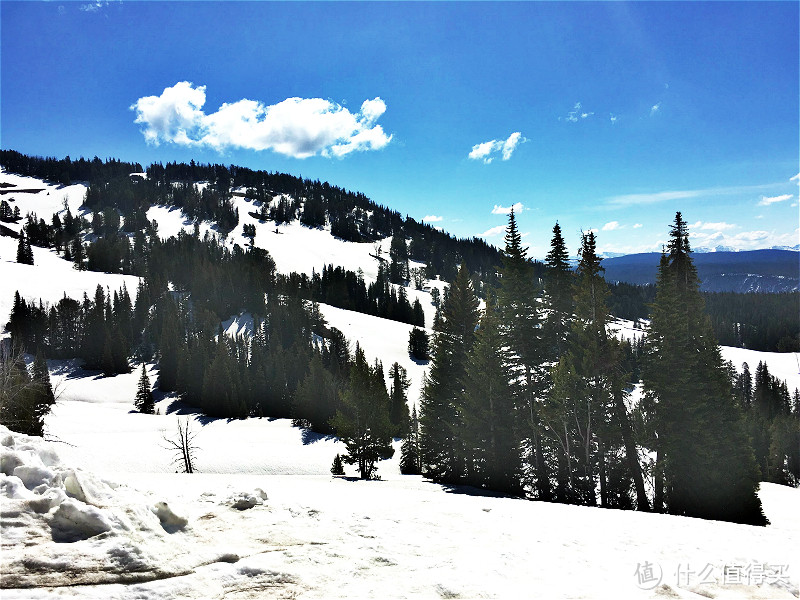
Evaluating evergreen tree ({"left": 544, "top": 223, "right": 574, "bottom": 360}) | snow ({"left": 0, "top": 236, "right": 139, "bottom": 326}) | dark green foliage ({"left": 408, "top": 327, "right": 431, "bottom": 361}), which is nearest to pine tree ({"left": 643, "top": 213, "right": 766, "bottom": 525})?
evergreen tree ({"left": 544, "top": 223, "right": 574, "bottom": 360})

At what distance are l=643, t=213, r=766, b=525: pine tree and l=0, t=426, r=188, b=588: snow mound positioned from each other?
71.0 ft

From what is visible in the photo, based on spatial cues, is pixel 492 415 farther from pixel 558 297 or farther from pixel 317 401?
pixel 317 401

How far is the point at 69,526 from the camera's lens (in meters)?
5.34

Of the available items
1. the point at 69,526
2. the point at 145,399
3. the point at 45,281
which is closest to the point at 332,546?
the point at 69,526

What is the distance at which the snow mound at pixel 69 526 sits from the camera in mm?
4589

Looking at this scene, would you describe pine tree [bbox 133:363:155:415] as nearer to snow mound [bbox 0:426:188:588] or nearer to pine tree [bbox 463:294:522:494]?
pine tree [bbox 463:294:522:494]

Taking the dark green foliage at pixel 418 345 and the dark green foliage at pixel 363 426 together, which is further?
the dark green foliage at pixel 418 345

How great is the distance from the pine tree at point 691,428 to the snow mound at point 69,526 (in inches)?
852

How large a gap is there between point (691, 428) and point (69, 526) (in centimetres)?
2388

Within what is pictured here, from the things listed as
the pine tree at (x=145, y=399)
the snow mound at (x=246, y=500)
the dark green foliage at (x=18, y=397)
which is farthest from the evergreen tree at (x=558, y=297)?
the pine tree at (x=145, y=399)

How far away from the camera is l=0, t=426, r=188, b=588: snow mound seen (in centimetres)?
459

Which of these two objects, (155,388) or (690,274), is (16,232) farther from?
(690,274)

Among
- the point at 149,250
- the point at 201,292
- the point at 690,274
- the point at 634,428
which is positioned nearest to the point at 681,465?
the point at 634,428

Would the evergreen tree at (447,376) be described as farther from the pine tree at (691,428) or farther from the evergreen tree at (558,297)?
the pine tree at (691,428)
